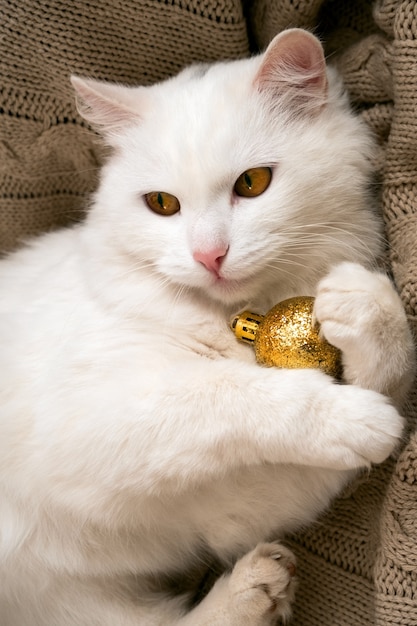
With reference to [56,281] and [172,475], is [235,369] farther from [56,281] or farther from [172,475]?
[56,281]

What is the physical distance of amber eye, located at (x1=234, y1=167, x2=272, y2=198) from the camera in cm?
113

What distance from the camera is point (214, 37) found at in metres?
1.40

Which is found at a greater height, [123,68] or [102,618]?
[123,68]

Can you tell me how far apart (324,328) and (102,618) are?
845 mm

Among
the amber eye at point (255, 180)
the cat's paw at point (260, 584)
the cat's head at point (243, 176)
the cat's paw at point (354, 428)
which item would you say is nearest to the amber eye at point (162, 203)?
the cat's head at point (243, 176)

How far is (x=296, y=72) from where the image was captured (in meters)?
1.17

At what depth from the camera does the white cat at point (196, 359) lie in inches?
41.2

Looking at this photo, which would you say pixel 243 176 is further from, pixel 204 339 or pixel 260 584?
pixel 260 584

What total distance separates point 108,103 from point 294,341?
24.0 inches

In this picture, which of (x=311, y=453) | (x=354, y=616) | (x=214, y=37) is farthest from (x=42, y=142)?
(x=354, y=616)

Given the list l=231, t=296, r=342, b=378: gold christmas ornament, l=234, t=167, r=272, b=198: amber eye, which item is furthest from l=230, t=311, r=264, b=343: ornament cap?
l=234, t=167, r=272, b=198: amber eye

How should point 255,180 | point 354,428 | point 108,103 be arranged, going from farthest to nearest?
point 108,103 < point 255,180 < point 354,428

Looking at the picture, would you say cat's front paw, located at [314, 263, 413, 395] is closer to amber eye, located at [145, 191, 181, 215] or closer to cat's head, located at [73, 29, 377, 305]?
cat's head, located at [73, 29, 377, 305]

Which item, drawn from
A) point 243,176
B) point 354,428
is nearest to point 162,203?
point 243,176
